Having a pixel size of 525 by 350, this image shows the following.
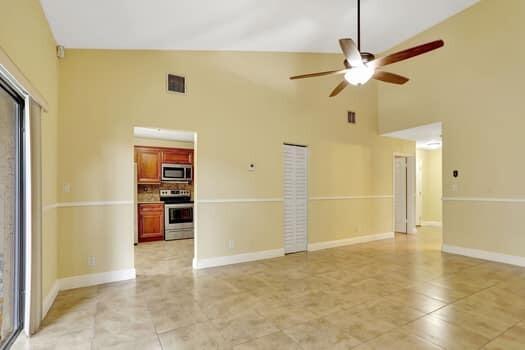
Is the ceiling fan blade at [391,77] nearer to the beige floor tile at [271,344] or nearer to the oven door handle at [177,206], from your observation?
the beige floor tile at [271,344]

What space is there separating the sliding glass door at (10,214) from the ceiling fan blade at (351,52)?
2.72m

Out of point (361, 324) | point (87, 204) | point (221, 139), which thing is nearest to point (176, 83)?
point (221, 139)

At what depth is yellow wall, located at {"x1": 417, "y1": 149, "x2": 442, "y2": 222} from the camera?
27.9 ft

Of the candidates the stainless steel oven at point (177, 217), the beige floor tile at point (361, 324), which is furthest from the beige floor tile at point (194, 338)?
the stainless steel oven at point (177, 217)

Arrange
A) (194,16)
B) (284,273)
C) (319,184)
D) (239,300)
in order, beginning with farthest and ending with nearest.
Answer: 1. (319,184)
2. (284,273)
3. (194,16)
4. (239,300)

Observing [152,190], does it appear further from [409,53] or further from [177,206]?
[409,53]

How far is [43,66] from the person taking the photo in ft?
8.75

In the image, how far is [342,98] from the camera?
5.66m

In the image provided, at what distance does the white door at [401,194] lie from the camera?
721 cm

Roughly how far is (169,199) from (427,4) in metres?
6.31

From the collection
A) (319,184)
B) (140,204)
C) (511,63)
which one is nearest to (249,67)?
(319,184)

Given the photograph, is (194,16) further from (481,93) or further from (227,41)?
(481,93)

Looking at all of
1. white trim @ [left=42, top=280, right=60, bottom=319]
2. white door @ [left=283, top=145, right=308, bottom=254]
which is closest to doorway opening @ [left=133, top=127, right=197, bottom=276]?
white door @ [left=283, top=145, right=308, bottom=254]

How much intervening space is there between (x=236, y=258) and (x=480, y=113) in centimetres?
479
